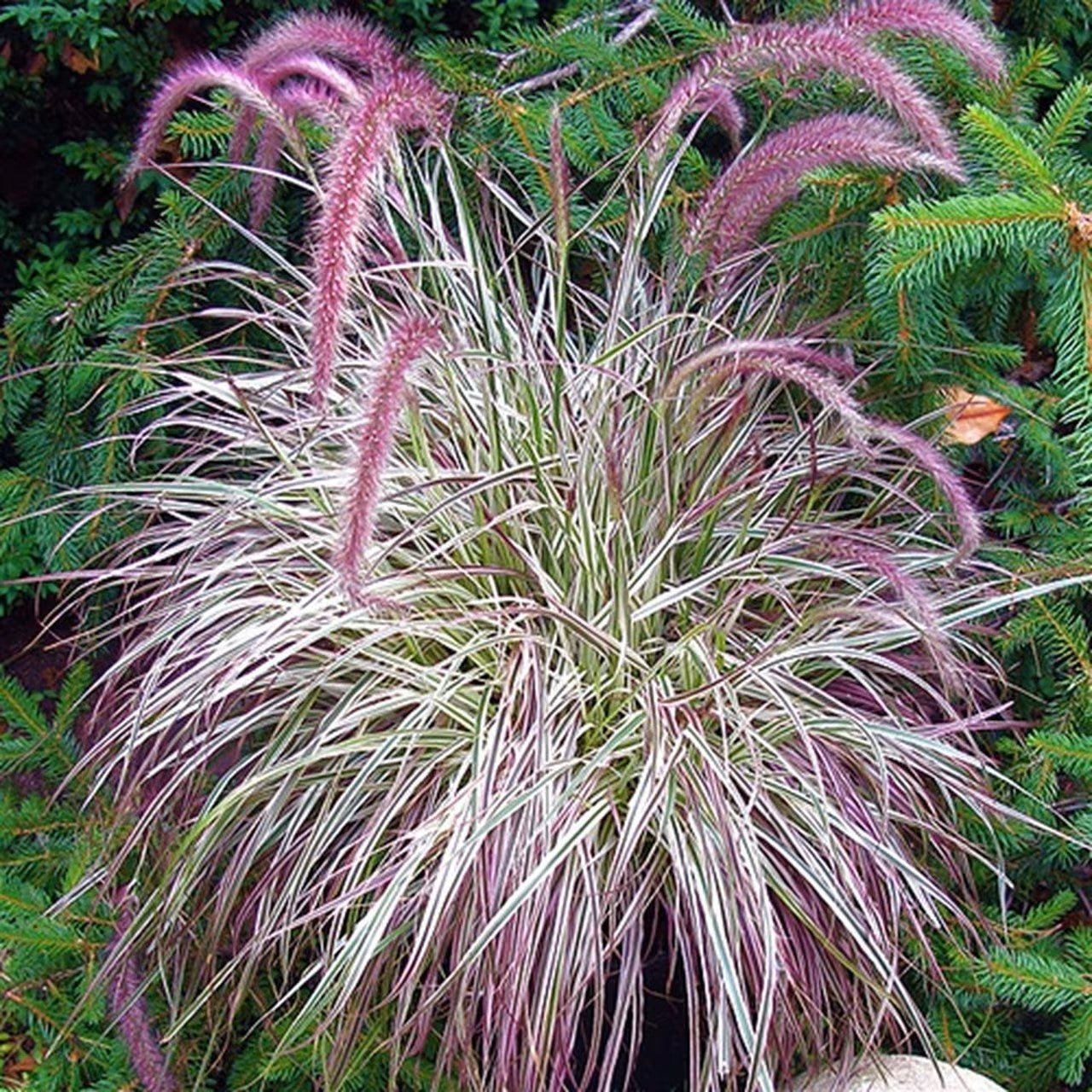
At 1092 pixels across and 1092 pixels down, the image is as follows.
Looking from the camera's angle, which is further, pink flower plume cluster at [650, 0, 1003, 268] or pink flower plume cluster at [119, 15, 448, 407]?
pink flower plume cluster at [650, 0, 1003, 268]

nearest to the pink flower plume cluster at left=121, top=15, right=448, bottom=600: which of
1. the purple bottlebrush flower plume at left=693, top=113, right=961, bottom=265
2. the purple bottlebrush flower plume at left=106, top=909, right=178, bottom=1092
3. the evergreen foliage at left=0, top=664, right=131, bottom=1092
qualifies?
the purple bottlebrush flower plume at left=693, top=113, right=961, bottom=265

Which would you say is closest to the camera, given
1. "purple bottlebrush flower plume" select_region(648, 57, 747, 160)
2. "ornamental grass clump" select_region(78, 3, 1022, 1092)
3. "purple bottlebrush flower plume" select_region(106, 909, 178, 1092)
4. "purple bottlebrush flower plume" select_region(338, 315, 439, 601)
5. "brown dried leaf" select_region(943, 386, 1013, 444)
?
"purple bottlebrush flower plume" select_region(338, 315, 439, 601)

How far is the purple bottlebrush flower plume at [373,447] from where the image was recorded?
1218mm

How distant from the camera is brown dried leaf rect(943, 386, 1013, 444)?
1.96m

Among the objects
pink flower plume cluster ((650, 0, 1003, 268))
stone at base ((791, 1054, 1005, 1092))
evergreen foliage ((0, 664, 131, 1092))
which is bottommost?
stone at base ((791, 1054, 1005, 1092))

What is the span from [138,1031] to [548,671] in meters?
0.67

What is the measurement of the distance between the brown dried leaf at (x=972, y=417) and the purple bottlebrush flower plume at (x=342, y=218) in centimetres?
93

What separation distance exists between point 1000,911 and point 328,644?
1.02 m

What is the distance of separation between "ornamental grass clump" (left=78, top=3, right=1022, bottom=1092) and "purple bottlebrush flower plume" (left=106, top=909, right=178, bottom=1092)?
0.05 metres

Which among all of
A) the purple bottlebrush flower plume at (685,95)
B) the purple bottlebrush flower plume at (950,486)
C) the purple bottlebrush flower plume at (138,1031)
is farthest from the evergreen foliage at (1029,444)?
the purple bottlebrush flower plume at (138,1031)

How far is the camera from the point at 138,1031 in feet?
5.39

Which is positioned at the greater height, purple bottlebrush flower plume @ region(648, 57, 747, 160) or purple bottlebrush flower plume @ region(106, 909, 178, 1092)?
purple bottlebrush flower plume @ region(648, 57, 747, 160)

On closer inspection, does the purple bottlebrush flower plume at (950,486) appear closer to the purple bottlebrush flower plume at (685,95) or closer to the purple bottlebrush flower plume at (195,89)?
the purple bottlebrush flower plume at (685,95)

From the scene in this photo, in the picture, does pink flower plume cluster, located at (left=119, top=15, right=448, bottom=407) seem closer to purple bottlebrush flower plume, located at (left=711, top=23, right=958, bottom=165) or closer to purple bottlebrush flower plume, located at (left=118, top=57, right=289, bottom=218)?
purple bottlebrush flower plume, located at (left=118, top=57, right=289, bottom=218)
